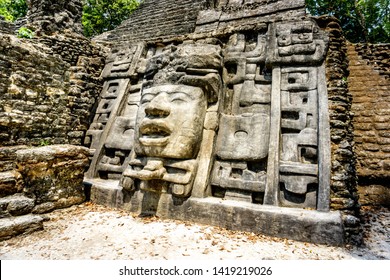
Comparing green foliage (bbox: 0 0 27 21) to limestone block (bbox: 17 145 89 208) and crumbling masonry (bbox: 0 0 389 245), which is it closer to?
crumbling masonry (bbox: 0 0 389 245)

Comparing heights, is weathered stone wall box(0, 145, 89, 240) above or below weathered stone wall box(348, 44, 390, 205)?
below

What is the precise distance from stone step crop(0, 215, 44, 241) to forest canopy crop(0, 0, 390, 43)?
1390cm

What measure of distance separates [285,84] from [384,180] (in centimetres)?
255

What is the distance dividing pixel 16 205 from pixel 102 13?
1630 centimetres

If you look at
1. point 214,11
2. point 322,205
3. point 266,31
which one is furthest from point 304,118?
point 214,11

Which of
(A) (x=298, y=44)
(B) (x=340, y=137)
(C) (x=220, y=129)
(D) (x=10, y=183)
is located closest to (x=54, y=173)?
(D) (x=10, y=183)

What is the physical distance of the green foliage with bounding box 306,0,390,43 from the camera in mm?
10758

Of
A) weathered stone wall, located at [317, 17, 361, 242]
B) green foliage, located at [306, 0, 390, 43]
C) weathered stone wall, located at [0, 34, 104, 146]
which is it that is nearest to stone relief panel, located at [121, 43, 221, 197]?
weathered stone wall, located at [317, 17, 361, 242]

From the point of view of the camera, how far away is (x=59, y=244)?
8.61 ft

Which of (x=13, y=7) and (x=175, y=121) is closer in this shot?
(x=175, y=121)

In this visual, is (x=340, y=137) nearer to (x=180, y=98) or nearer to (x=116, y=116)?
(x=180, y=98)

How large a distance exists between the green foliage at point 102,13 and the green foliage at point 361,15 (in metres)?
12.1

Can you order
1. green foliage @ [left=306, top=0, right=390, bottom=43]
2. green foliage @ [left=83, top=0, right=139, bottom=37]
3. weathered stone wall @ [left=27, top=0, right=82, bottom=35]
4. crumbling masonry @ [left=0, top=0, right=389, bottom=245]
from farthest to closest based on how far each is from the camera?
1. green foliage @ [left=83, top=0, right=139, bottom=37]
2. green foliage @ [left=306, top=0, right=390, bottom=43]
3. weathered stone wall @ [left=27, top=0, right=82, bottom=35]
4. crumbling masonry @ [left=0, top=0, right=389, bottom=245]

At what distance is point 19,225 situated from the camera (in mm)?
2789
